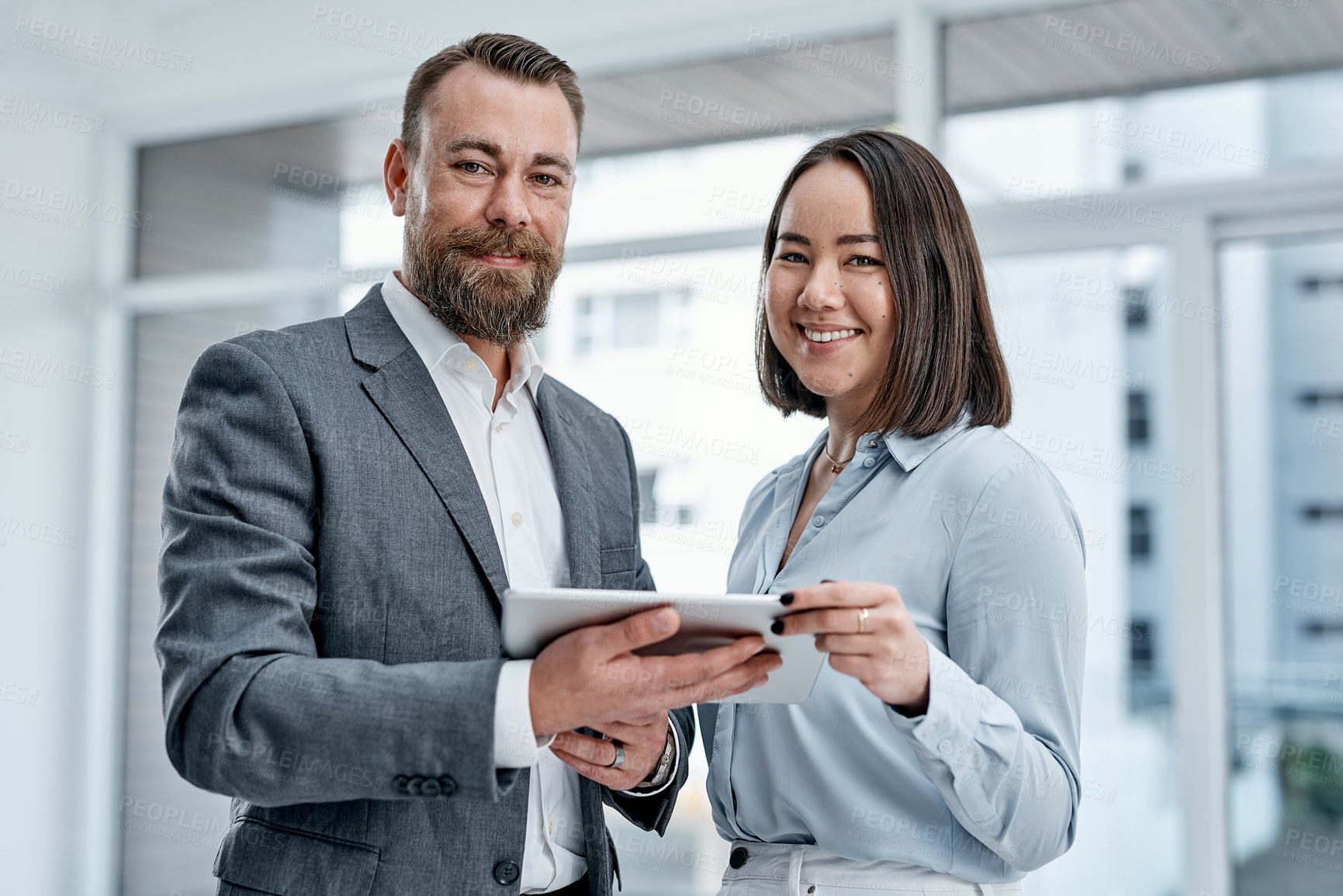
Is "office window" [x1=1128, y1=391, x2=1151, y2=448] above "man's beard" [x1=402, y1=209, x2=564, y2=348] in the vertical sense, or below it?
below

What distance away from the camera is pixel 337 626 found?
1.50 meters

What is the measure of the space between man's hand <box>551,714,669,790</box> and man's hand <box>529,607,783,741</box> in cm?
21

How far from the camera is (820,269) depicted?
1711 millimetres

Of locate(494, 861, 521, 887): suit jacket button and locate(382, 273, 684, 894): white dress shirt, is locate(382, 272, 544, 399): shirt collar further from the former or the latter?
locate(494, 861, 521, 887): suit jacket button

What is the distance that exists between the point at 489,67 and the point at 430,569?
79 cm

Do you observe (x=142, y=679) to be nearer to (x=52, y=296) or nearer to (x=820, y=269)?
(x=52, y=296)

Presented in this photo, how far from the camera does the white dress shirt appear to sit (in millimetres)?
1639

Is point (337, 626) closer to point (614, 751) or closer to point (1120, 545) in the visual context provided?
point (614, 751)

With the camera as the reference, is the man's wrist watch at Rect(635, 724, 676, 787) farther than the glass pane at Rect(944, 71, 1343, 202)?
No

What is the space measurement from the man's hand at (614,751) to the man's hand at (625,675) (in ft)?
0.69

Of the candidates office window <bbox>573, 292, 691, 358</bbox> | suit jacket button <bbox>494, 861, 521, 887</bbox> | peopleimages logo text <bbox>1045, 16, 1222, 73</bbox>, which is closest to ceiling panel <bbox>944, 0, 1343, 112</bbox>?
peopleimages logo text <bbox>1045, 16, 1222, 73</bbox>

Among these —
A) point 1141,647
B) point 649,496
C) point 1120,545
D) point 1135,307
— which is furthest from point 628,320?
point 1141,647

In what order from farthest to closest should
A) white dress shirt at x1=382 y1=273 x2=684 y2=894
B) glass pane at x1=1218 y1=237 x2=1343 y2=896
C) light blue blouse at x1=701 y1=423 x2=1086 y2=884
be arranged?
1. glass pane at x1=1218 y1=237 x2=1343 y2=896
2. white dress shirt at x1=382 y1=273 x2=684 y2=894
3. light blue blouse at x1=701 y1=423 x2=1086 y2=884

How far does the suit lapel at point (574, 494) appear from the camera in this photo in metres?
1.75
